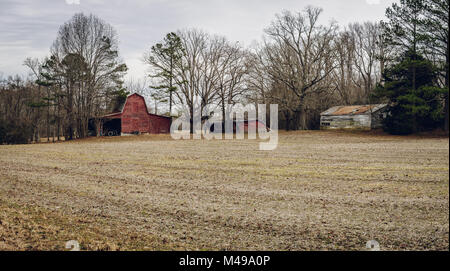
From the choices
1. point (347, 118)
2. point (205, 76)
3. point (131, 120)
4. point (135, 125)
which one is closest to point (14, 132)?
point (131, 120)

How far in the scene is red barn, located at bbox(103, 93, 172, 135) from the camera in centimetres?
4106

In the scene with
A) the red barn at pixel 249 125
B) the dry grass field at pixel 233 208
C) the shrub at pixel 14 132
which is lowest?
the dry grass field at pixel 233 208

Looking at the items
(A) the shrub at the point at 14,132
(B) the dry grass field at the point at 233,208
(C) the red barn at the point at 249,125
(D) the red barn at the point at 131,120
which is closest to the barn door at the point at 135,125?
(D) the red barn at the point at 131,120

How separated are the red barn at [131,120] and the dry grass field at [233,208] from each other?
96.9ft

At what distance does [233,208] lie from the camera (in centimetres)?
668

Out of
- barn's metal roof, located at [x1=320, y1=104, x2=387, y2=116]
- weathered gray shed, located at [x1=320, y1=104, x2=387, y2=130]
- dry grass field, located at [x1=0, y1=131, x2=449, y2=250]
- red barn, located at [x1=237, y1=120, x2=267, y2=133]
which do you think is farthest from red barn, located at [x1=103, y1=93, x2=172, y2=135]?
dry grass field, located at [x1=0, y1=131, x2=449, y2=250]

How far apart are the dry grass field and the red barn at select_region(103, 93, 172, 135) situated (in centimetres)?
2954

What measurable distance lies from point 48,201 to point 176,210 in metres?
3.11

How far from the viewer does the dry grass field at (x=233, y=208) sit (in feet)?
15.1

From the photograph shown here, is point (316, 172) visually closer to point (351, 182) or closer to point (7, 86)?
point (351, 182)

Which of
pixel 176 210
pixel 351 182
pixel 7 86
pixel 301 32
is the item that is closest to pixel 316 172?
pixel 351 182

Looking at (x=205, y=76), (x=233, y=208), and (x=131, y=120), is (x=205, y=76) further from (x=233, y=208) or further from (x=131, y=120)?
(x=233, y=208)

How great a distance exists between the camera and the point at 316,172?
37.6ft

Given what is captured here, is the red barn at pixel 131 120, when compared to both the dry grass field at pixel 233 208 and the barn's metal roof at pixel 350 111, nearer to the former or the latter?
the barn's metal roof at pixel 350 111
